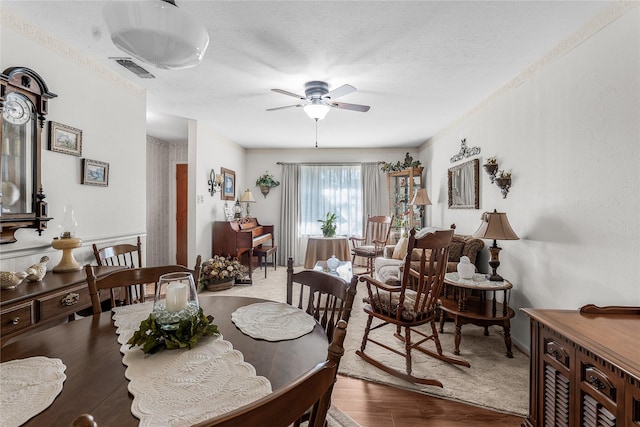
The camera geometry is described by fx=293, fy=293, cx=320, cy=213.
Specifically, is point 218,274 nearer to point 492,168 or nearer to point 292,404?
point 492,168

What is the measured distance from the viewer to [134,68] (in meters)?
2.61

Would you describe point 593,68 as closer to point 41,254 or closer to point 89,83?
point 89,83

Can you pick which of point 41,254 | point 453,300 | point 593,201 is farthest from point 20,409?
point 453,300

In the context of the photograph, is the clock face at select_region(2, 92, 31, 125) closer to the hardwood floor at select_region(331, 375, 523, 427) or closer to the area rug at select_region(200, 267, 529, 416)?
the area rug at select_region(200, 267, 529, 416)

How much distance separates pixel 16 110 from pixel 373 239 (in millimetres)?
4901

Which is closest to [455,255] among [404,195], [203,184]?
[404,195]

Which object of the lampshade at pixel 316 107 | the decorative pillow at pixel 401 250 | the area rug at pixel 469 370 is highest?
the lampshade at pixel 316 107

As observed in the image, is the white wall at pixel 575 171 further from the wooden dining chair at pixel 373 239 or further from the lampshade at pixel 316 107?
the wooden dining chair at pixel 373 239

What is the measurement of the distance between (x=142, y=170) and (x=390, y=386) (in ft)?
10.5

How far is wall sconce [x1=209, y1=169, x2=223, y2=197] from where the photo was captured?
4680mm

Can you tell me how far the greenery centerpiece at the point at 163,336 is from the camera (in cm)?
97

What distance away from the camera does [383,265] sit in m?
3.93

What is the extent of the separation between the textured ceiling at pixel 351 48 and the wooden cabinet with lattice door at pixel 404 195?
5.63ft

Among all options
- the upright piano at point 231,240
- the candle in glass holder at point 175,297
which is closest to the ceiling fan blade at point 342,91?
the candle in glass holder at point 175,297
